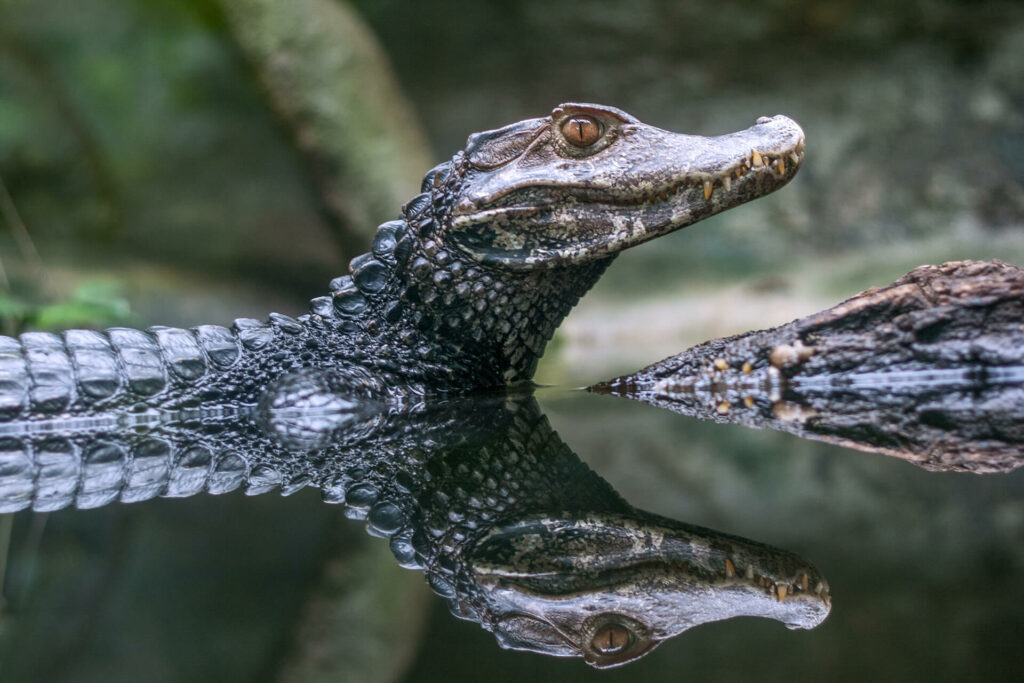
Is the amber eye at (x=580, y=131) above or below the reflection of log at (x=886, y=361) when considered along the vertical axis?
above

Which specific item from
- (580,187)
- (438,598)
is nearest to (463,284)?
(580,187)

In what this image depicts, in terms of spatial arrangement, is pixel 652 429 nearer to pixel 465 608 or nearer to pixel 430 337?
pixel 430 337

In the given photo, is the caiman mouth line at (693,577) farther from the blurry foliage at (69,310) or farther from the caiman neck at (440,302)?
the blurry foliage at (69,310)

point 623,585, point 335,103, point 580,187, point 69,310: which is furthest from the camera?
point 335,103

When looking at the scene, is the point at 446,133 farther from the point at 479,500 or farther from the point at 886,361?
the point at 479,500

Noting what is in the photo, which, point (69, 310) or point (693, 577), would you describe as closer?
point (693, 577)

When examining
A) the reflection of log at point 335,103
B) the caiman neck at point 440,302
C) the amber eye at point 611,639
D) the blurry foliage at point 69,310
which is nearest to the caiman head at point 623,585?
the amber eye at point 611,639
